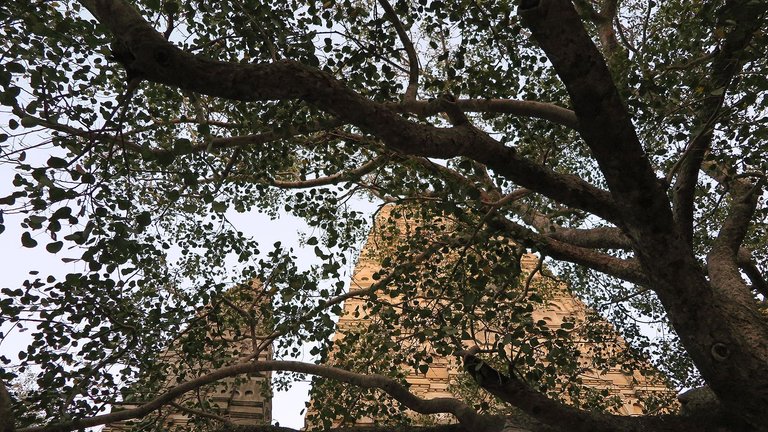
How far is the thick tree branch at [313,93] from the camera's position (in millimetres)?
3893

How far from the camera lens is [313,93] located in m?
4.34

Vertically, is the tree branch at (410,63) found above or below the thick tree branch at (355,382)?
above

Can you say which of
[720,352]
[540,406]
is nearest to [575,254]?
[720,352]

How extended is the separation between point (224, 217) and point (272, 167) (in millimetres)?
988

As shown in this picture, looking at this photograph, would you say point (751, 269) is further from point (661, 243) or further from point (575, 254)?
point (661, 243)

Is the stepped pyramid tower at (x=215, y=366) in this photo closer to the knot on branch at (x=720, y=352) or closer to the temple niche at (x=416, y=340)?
the temple niche at (x=416, y=340)

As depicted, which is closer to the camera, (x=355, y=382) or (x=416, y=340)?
(x=355, y=382)

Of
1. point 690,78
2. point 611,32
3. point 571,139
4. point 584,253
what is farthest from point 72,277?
point 611,32

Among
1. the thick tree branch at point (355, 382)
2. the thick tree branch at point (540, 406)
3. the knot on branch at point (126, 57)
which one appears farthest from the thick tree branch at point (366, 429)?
the knot on branch at point (126, 57)

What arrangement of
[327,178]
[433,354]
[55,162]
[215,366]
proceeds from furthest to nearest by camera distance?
[327,178]
[215,366]
[433,354]
[55,162]

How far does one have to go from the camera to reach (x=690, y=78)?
6.95 m

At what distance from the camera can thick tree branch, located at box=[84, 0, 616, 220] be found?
389 centimetres

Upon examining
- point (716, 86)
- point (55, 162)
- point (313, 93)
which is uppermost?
point (716, 86)

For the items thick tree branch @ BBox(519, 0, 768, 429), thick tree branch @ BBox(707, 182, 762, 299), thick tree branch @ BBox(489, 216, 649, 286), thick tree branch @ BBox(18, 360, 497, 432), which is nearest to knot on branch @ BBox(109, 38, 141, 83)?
thick tree branch @ BBox(519, 0, 768, 429)
